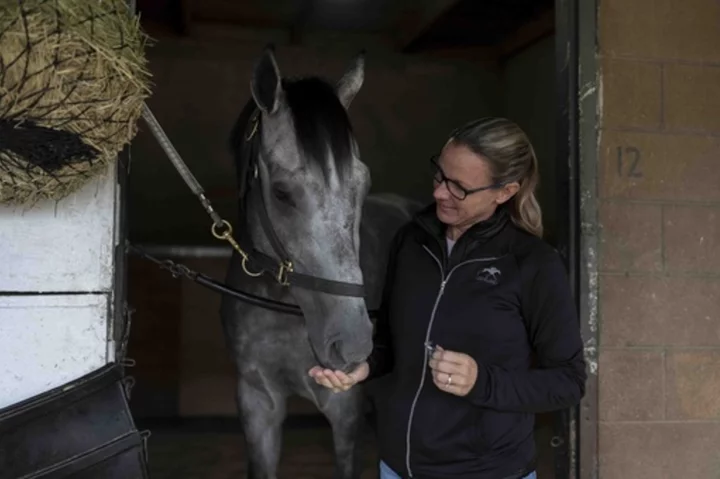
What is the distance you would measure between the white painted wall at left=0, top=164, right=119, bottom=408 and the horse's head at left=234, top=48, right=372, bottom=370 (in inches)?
14.1

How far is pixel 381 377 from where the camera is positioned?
60.5 inches

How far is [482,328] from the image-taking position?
135 cm

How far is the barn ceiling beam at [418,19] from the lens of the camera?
14.5 feet

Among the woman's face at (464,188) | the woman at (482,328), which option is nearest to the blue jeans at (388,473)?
the woman at (482,328)

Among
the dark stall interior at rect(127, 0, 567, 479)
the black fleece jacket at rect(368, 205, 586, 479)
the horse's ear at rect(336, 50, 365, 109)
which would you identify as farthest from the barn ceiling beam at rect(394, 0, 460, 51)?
the black fleece jacket at rect(368, 205, 586, 479)

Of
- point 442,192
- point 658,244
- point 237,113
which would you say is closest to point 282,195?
point 442,192

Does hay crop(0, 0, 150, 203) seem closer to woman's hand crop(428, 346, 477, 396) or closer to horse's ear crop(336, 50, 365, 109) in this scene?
horse's ear crop(336, 50, 365, 109)

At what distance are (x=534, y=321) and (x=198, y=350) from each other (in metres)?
3.52

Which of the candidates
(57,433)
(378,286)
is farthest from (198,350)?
(57,433)

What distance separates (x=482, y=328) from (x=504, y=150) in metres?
0.35

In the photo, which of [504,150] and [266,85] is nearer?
[504,150]

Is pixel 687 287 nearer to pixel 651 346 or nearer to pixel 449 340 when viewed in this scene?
pixel 651 346

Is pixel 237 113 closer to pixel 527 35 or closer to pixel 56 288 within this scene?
pixel 527 35

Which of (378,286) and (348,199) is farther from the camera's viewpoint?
(378,286)
